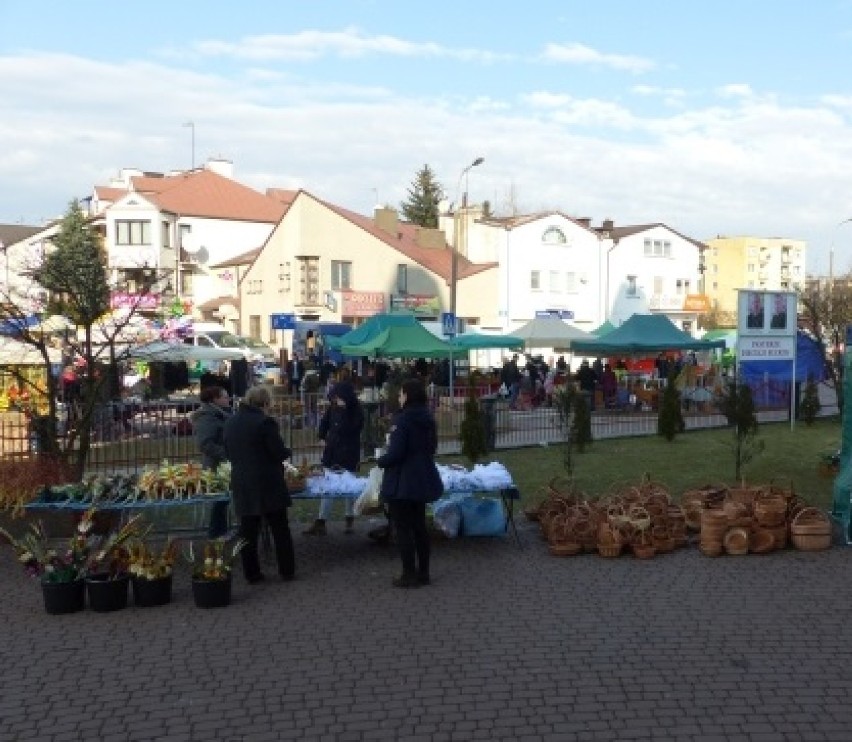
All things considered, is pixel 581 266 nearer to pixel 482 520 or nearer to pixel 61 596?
pixel 482 520

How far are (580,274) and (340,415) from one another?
46.2 m

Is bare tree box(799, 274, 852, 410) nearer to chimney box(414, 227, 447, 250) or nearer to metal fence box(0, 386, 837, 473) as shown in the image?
metal fence box(0, 386, 837, 473)

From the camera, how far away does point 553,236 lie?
54.0m

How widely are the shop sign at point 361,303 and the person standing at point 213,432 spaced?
39.6 metres

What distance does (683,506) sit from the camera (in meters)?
10.1

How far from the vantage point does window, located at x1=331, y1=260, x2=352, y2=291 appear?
163ft

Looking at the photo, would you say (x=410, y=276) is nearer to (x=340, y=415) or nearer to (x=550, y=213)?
(x=550, y=213)

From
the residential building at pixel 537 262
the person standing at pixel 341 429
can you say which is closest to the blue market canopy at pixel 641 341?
the person standing at pixel 341 429

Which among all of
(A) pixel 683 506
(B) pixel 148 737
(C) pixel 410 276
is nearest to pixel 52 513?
(B) pixel 148 737

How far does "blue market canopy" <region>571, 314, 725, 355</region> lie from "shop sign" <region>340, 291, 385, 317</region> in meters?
22.3

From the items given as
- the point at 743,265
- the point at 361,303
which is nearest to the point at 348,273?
the point at 361,303

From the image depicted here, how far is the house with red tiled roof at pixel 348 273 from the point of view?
49.1m

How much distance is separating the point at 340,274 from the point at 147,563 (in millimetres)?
43005

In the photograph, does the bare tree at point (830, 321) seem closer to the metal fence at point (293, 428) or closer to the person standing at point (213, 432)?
the metal fence at point (293, 428)
